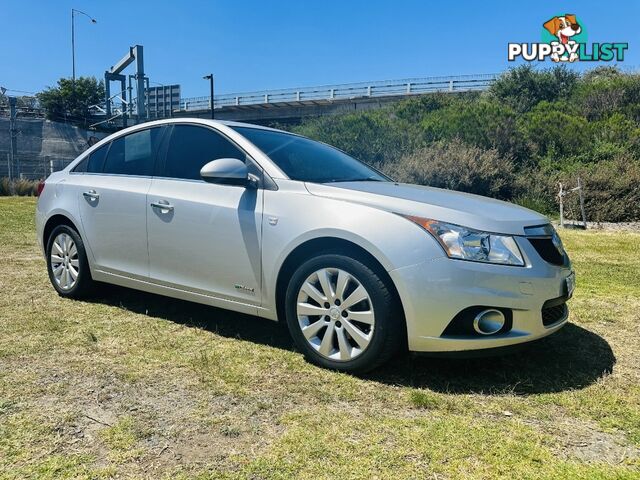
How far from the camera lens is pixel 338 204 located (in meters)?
3.17

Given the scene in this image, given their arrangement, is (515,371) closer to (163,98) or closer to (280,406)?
(280,406)

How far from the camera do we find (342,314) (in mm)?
3094

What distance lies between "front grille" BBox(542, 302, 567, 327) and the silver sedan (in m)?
0.01

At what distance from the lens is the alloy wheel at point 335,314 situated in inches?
119

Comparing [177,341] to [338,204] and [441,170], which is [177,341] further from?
[441,170]

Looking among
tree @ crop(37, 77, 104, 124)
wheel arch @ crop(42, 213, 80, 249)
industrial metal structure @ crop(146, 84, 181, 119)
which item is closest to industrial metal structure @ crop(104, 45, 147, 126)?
industrial metal structure @ crop(146, 84, 181, 119)

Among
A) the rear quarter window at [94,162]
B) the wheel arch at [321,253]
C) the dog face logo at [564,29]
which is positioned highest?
the dog face logo at [564,29]

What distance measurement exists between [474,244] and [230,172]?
64.2 inches

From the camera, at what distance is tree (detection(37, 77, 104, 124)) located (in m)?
53.5

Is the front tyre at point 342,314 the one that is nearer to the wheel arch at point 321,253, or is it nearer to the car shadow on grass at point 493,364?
the wheel arch at point 321,253

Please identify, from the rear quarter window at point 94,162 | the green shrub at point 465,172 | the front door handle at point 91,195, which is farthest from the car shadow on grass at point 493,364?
the green shrub at point 465,172

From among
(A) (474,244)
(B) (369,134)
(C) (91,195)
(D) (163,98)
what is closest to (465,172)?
(B) (369,134)

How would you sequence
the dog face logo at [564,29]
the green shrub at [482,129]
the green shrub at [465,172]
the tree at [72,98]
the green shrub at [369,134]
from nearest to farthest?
the green shrub at [465,172] < the green shrub at [482,129] < the green shrub at [369,134] < the dog face logo at [564,29] < the tree at [72,98]

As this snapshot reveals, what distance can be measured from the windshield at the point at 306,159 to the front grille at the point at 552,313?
63.7 inches
